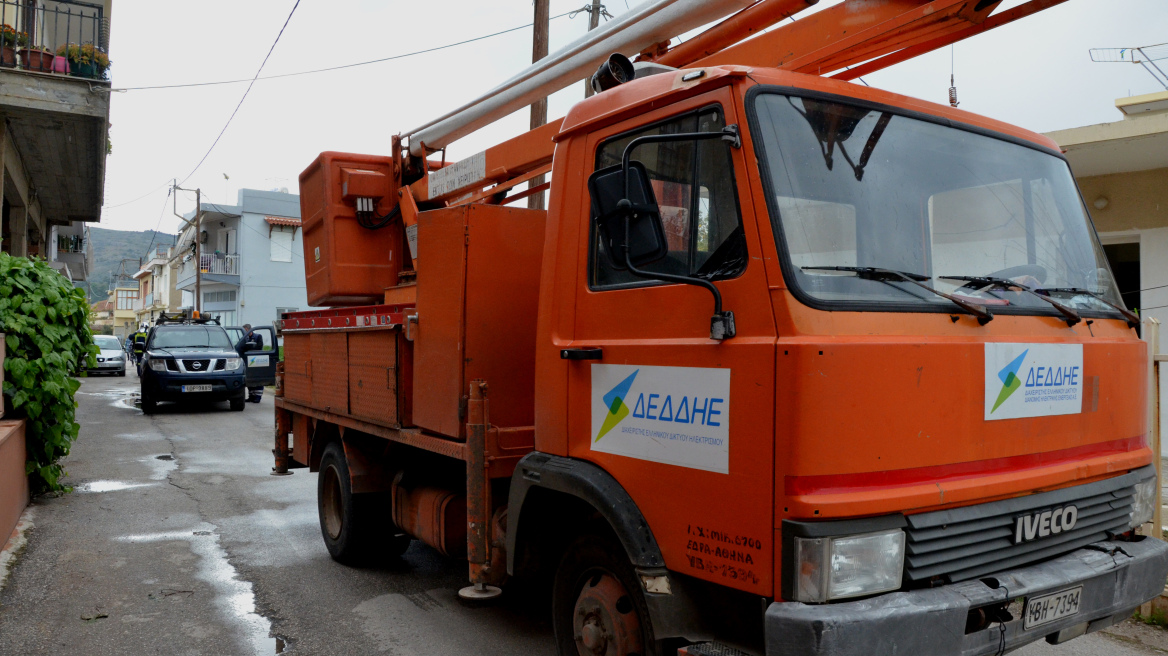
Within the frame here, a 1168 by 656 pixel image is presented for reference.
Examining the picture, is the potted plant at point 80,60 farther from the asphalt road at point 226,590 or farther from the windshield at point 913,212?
the windshield at point 913,212

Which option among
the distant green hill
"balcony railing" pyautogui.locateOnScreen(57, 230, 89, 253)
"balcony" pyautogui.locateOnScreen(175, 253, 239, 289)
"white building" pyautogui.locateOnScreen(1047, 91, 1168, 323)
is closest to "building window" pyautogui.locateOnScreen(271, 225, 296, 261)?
"balcony" pyautogui.locateOnScreen(175, 253, 239, 289)

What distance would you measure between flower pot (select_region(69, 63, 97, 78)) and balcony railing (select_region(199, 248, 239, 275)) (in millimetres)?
28773

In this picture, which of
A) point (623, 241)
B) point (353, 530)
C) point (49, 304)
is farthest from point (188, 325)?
point (623, 241)

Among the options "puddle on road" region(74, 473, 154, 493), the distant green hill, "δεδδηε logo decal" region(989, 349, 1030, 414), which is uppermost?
the distant green hill

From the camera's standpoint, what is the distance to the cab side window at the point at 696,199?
8.95ft

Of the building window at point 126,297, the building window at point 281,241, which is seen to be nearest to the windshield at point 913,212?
the building window at point 281,241

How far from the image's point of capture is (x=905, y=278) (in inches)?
107

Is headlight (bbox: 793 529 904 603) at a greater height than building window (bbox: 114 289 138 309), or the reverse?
building window (bbox: 114 289 138 309)

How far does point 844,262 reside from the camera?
2.65 metres

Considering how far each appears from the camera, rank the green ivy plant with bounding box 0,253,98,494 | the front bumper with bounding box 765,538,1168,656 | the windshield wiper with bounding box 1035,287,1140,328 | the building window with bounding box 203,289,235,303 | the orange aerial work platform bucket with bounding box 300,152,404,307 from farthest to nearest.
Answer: the building window with bounding box 203,289,235,303 < the green ivy plant with bounding box 0,253,98,494 < the orange aerial work platform bucket with bounding box 300,152,404,307 < the windshield wiper with bounding box 1035,287,1140,328 < the front bumper with bounding box 765,538,1168,656

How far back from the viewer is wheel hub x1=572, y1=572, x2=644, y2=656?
121 inches

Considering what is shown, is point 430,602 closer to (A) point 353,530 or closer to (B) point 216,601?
(A) point 353,530

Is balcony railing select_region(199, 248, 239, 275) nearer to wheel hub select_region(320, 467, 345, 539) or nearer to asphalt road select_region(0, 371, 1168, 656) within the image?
asphalt road select_region(0, 371, 1168, 656)

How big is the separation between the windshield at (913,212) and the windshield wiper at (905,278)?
1 centimetres
